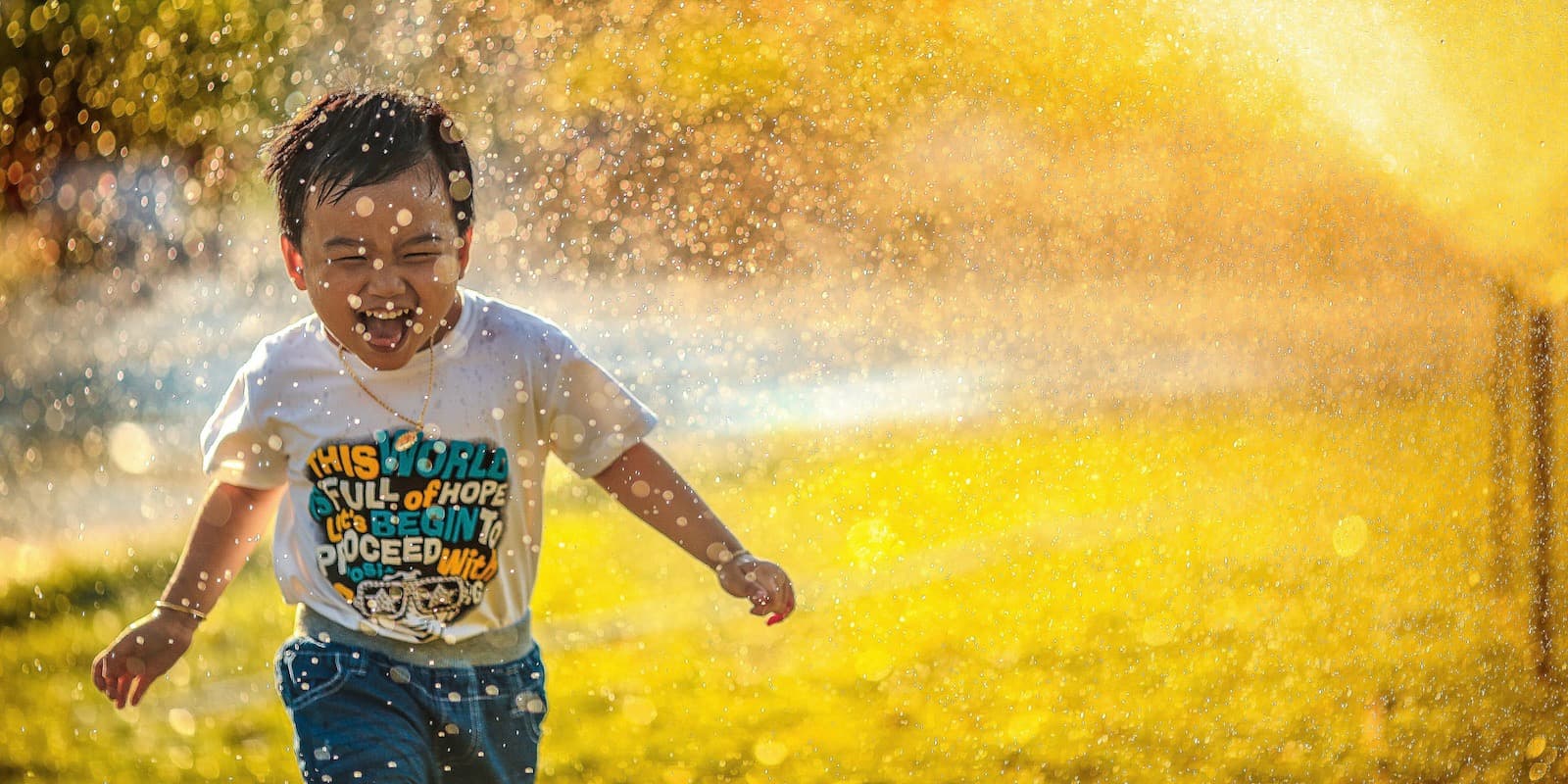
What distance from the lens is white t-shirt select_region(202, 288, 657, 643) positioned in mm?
1970

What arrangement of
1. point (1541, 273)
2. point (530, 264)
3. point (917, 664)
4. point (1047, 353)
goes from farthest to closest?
point (1047, 353)
point (530, 264)
point (917, 664)
point (1541, 273)

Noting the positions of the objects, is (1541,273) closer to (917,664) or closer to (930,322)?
(917,664)

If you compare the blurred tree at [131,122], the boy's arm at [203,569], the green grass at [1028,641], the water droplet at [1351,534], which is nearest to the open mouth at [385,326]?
the boy's arm at [203,569]

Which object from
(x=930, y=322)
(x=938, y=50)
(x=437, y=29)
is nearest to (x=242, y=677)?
(x=437, y=29)

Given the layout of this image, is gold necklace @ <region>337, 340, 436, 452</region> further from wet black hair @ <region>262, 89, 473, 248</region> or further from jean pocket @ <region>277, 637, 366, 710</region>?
jean pocket @ <region>277, 637, 366, 710</region>

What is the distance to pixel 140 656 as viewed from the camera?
6.68 ft

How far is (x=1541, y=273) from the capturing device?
347 cm

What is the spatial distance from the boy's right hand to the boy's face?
44cm

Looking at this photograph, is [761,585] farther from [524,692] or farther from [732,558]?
[524,692]

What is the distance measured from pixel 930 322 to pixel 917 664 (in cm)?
407

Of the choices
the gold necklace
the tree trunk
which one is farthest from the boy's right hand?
the tree trunk

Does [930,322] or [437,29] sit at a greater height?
[930,322]

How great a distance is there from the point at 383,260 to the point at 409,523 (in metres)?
0.31

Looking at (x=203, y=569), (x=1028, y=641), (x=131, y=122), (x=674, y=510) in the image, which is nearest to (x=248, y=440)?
(x=203, y=569)
